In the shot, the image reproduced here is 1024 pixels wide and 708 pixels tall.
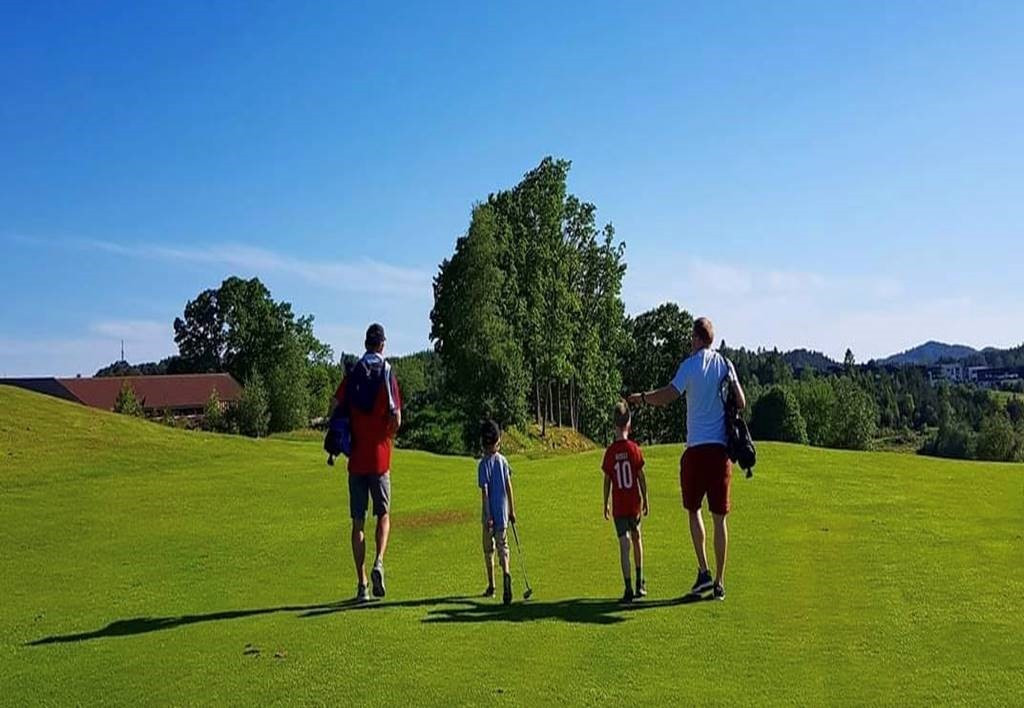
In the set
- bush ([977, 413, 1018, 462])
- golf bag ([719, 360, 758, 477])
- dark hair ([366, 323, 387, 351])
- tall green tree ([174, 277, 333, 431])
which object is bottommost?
bush ([977, 413, 1018, 462])

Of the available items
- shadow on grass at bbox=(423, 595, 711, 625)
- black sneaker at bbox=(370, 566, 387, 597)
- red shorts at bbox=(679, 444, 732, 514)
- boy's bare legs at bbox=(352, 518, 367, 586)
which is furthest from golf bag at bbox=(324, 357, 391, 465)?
red shorts at bbox=(679, 444, 732, 514)

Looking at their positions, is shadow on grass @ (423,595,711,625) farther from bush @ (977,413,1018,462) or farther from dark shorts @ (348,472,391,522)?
bush @ (977,413,1018,462)

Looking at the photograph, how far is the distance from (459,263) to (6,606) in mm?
53228

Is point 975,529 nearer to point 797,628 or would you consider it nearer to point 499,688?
point 797,628

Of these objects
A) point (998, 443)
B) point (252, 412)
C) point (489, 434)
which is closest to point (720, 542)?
point (489, 434)

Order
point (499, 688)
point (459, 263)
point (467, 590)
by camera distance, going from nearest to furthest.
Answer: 1. point (499, 688)
2. point (467, 590)
3. point (459, 263)

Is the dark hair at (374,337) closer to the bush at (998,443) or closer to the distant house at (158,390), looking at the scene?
the distant house at (158,390)

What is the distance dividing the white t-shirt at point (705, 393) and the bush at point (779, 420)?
93.8 metres

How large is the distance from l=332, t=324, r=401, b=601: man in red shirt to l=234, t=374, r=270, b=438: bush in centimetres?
7746

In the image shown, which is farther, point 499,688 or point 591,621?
point 591,621

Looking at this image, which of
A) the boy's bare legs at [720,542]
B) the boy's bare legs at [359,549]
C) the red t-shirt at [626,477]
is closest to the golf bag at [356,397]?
the boy's bare legs at [359,549]

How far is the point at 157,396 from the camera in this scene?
10406cm

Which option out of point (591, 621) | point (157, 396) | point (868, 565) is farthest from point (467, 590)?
point (157, 396)

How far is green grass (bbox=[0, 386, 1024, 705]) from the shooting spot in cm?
835
